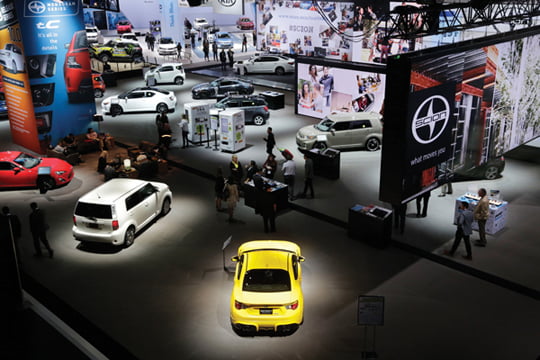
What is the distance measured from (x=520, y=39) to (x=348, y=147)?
770 cm

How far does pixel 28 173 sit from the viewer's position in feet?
59.9

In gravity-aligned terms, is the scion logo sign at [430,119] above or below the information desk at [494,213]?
above

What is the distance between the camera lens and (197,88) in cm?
3102

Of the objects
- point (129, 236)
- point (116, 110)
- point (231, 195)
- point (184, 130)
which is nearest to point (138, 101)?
point (116, 110)

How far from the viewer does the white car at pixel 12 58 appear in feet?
69.3

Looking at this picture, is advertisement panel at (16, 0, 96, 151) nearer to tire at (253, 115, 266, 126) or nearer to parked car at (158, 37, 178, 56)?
tire at (253, 115, 266, 126)

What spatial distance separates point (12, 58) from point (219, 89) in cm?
1181

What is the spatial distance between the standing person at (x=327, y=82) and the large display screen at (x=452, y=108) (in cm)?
982

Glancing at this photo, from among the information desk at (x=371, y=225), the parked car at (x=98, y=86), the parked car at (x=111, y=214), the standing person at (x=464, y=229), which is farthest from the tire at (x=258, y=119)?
the standing person at (x=464, y=229)

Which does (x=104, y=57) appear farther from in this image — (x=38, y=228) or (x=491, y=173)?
(x=491, y=173)

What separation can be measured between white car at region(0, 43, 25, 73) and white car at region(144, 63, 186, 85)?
1292cm

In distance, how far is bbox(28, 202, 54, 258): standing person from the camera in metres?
13.5

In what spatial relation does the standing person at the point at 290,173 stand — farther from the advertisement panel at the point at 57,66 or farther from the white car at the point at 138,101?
the white car at the point at 138,101

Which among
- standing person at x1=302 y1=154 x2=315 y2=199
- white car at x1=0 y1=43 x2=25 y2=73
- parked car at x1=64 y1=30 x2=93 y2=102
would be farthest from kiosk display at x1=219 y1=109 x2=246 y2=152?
white car at x1=0 y1=43 x2=25 y2=73
